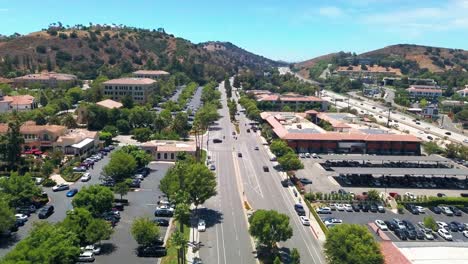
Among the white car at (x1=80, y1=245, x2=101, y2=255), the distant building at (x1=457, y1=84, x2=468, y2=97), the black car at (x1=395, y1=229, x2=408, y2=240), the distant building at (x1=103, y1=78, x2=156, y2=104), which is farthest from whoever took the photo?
the distant building at (x1=457, y1=84, x2=468, y2=97)

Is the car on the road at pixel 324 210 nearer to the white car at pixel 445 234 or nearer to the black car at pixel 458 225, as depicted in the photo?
the white car at pixel 445 234

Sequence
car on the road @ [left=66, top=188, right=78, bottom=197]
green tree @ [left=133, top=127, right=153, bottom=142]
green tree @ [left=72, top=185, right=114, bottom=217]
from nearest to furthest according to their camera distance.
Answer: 1. green tree @ [left=72, top=185, right=114, bottom=217]
2. car on the road @ [left=66, top=188, right=78, bottom=197]
3. green tree @ [left=133, top=127, right=153, bottom=142]

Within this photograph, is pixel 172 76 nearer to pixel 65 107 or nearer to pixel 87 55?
pixel 87 55

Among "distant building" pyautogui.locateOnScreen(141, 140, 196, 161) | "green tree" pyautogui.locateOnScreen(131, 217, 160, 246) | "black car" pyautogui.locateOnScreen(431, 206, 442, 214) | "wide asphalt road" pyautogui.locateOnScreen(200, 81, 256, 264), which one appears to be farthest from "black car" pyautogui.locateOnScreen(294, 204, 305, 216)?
"distant building" pyautogui.locateOnScreen(141, 140, 196, 161)

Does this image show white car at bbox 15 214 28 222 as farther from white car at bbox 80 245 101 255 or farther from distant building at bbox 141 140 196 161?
distant building at bbox 141 140 196 161

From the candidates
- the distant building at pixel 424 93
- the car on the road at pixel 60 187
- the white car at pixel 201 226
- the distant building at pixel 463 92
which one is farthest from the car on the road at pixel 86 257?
the distant building at pixel 463 92

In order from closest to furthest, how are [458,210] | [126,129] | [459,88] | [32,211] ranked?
1. [32,211]
2. [458,210]
3. [126,129]
4. [459,88]

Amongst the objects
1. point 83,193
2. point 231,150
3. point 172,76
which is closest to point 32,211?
point 83,193

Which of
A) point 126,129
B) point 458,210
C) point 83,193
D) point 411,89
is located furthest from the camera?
point 411,89

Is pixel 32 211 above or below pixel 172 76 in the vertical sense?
below
